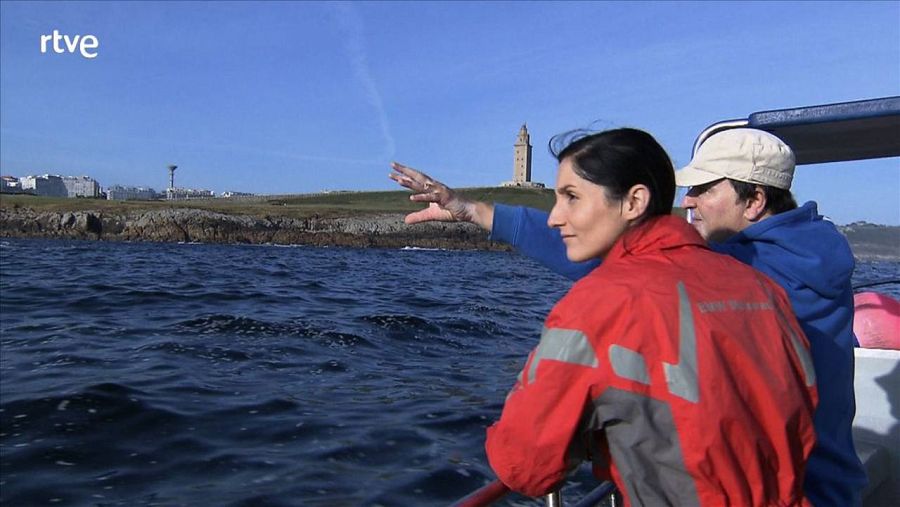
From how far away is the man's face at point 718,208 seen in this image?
89.6 inches

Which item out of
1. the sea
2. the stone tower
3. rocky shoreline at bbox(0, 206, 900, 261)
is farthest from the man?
the stone tower

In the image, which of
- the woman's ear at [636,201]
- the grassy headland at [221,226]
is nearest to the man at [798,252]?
the woman's ear at [636,201]

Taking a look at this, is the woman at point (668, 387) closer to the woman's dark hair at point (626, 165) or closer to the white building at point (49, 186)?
the woman's dark hair at point (626, 165)

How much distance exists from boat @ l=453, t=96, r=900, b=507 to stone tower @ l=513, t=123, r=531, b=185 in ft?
483

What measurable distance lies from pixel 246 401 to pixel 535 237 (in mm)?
5821

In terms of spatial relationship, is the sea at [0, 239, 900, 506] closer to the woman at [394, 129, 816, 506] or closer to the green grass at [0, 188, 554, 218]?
the woman at [394, 129, 816, 506]

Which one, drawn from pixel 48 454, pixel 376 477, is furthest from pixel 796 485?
pixel 48 454

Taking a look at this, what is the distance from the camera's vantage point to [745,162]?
221cm

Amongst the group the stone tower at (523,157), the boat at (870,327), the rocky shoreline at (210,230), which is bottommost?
the rocky shoreline at (210,230)

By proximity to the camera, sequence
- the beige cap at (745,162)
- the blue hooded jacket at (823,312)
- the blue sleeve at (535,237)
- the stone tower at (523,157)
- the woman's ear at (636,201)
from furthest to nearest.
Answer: the stone tower at (523,157) < the blue sleeve at (535,237) < the beige cap at (745,162) < the blue hooded jacket at (823,312) < the woman's ear at (636,201)

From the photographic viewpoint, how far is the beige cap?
2.20 m

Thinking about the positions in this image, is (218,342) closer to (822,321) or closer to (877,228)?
(877,228)

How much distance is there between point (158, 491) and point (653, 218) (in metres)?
4.93

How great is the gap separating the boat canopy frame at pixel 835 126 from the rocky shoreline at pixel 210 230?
57.0 meters
